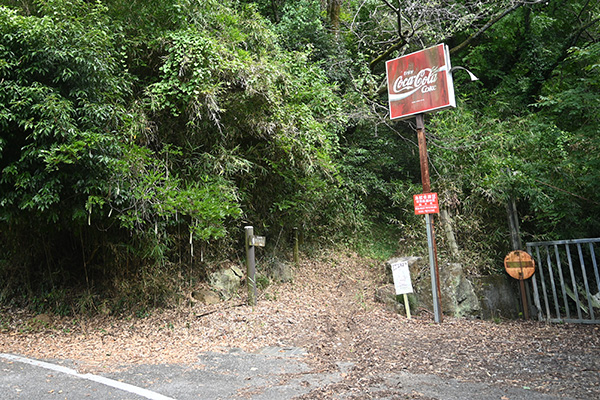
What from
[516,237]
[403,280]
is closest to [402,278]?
[403,280]

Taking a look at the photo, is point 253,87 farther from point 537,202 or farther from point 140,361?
point 537,202

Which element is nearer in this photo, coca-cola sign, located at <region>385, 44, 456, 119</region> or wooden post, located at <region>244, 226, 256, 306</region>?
coca-cola sign, located at <region>385, 44, 456, 119</region>

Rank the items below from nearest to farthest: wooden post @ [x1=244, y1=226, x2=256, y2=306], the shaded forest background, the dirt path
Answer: the dirt path < the shaded forest background < wooden post @ [x1=244, y1=226, x2=256, y2=306]

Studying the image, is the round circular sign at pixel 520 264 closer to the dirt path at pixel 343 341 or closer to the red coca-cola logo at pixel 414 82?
the dirt path at pixel 343 341

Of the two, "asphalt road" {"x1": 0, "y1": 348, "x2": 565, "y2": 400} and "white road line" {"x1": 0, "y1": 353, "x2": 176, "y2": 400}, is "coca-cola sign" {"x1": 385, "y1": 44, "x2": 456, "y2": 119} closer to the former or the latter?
"asphalt road" {"x1": 0, "y1": 348, "x2": 565, "y2": 400}

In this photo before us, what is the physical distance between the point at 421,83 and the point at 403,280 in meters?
3.40

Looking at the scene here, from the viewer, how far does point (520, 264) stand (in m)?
6.97

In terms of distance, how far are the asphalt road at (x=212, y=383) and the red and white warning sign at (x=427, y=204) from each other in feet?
10.1

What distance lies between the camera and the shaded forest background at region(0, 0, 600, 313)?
206 inches

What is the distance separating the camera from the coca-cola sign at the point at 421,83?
6914 mm

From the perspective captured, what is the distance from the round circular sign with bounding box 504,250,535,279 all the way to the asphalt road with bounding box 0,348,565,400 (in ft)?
12.2

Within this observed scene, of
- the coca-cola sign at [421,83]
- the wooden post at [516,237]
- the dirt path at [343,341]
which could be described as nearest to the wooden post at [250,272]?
the dirt path at [343,341]

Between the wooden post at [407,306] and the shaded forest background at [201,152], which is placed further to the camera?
the wooden post at [407,306]

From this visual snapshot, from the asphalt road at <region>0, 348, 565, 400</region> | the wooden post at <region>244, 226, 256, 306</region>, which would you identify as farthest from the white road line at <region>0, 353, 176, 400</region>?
the wooden post at <region>244, 226, 256, 306</region>
